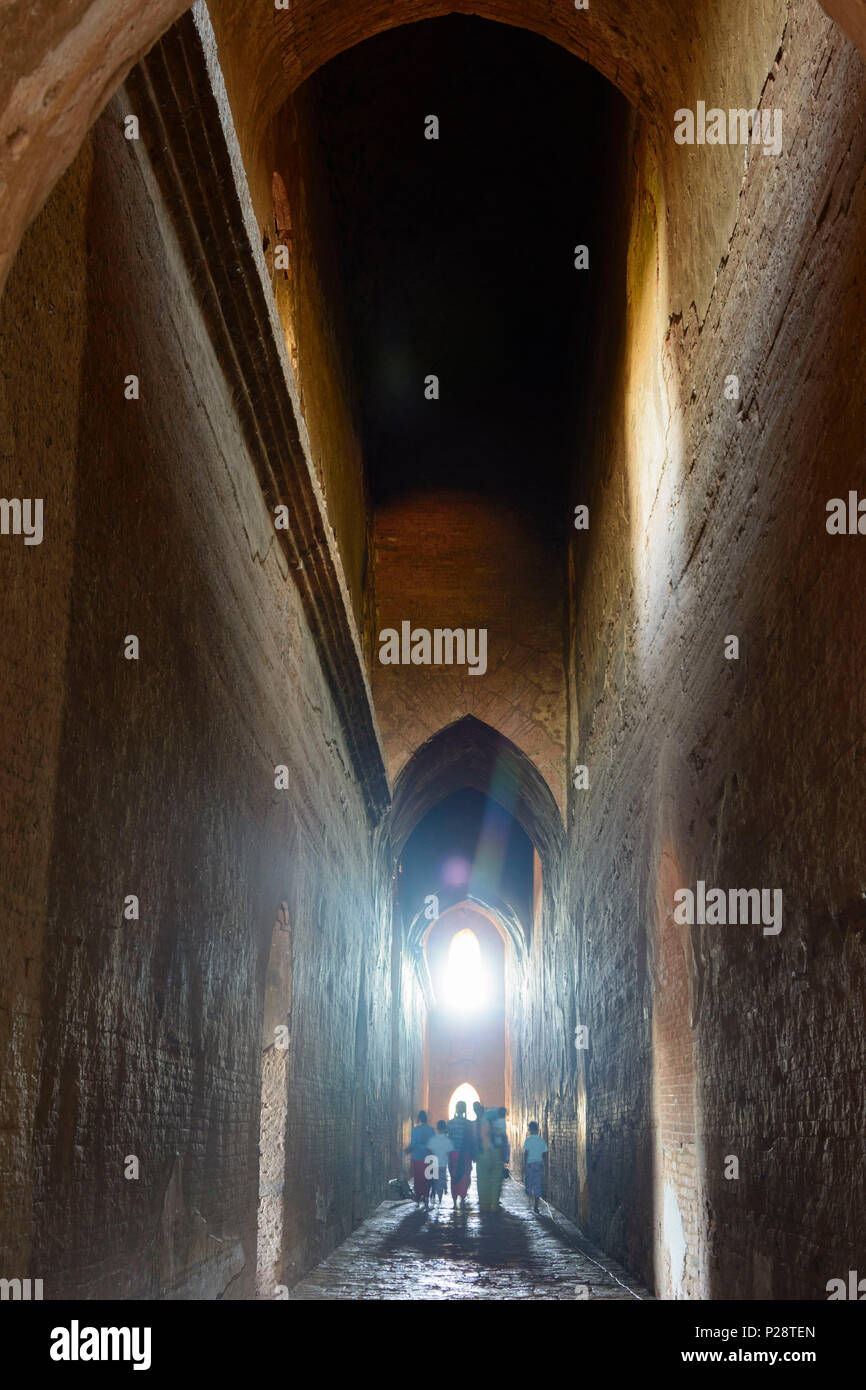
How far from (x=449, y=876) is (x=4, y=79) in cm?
2613

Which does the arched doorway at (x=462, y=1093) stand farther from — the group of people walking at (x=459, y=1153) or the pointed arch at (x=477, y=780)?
the pointed arch at (x=477, y=780)

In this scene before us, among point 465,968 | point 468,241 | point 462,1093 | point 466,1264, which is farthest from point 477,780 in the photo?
point 462,1093

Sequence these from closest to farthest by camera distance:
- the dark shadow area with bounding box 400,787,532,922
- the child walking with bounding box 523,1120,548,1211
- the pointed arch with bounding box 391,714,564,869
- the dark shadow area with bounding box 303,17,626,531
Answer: the dark shadow area with bounding box 303,17,626,531 < the pointed arch with bounding box 391,714,564,869 < the child walking with bounding box 523,1120,548,1211 < the dark shadow area with bounding box 400,787,532,922

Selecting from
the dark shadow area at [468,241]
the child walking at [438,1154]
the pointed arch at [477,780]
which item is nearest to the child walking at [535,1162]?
the child walking at [438,1154]

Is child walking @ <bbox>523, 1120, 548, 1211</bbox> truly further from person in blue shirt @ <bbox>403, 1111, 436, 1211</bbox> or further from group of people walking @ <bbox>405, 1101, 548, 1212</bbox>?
person in blue shirt @ <bbox>403, 1111, 436, 1211</bbox>

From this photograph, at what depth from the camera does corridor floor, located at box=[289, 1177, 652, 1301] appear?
314 inches

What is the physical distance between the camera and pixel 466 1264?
9.78m

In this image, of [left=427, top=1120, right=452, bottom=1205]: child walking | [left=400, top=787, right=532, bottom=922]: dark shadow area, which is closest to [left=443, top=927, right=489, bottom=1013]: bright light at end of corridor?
[left=400, top=787, right=532, bottom=922]: dark shadow area

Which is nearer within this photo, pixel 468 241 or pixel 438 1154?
pixel 468 241

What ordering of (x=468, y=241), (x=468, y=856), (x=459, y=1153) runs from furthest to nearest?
(x=468, y=856) → (x=459, y=1153) → (x=468, y=241)

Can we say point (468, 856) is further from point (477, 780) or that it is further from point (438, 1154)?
point (438, 1154)

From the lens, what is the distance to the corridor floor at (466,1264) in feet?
26.1

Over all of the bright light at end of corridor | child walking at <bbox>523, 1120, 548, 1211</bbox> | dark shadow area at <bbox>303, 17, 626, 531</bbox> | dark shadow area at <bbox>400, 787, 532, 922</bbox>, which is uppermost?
dark shadow area at <bbox>303, 17, 626, 531</bbox>

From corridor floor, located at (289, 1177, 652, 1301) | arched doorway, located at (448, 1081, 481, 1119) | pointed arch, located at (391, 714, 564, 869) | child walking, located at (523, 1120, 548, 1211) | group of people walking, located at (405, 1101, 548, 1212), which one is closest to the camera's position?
corridor floor, located at (289, 1177, 652, 1301)
